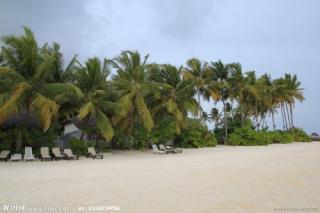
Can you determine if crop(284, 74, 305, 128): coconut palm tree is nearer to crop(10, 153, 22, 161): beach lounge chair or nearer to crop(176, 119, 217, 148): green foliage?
crop(176, 119, 217, 148): green foliage

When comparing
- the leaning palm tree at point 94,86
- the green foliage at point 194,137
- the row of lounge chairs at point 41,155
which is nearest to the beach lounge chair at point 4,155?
the row of lounge chairs at point 41,155

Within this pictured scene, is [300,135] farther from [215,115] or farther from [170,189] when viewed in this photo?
[170,189]

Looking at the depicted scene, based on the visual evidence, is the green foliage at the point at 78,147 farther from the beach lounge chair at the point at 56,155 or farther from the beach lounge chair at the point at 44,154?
the beach lounge chair at the point at 44,154

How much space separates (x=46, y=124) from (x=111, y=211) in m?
11.2

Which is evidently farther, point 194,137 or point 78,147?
point 194,137

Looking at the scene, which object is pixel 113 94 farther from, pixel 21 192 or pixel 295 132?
pixel 295 132

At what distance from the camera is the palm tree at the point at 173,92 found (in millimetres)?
25609

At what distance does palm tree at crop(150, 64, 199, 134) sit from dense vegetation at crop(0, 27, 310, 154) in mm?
80

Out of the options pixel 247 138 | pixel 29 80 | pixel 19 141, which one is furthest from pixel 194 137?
pixel 29 80

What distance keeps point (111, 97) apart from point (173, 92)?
5537 mm

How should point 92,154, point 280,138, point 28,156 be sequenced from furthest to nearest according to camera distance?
point 280,138 < point 92,154 < point 28,156

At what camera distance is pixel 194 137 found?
2892 cm

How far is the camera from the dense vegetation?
56.9 feet

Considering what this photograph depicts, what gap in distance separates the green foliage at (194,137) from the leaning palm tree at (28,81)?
13495 mm
